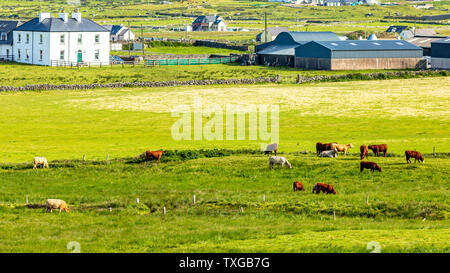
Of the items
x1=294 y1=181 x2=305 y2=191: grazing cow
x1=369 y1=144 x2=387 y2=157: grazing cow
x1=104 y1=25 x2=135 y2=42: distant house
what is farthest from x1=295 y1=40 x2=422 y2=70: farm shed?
x1=294 y1=181 x2=305 y2=191: grazing cow

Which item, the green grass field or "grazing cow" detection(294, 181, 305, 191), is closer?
the green grass field

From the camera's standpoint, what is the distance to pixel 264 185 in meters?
40.0

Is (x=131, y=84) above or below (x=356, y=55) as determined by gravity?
below

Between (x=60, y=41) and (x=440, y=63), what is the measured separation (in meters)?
59.0

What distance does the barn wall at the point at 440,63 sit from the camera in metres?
113

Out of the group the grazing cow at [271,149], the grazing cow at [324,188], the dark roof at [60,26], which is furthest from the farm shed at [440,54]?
the grazing cow at [324,188]

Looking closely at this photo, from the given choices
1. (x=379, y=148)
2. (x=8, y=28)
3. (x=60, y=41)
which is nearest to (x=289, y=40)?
(x=60, y=41)

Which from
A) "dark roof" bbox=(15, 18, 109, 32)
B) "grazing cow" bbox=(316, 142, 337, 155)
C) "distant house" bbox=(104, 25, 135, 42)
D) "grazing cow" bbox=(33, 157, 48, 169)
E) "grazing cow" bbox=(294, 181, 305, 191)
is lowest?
"grazing cow" bbox=(294, 181, 305, 191)

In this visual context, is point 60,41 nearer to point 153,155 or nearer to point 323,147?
point 153,155

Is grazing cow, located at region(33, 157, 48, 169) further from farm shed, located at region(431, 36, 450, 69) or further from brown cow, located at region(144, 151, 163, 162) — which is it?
farm shed, located at region(431, 36, 450, 69)

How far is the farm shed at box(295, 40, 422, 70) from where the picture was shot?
360 feet

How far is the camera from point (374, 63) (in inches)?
4407

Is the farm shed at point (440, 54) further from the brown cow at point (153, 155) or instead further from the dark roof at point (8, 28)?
the brown cow at point (153, 155)

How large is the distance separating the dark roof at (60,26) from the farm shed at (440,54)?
52497 mm
